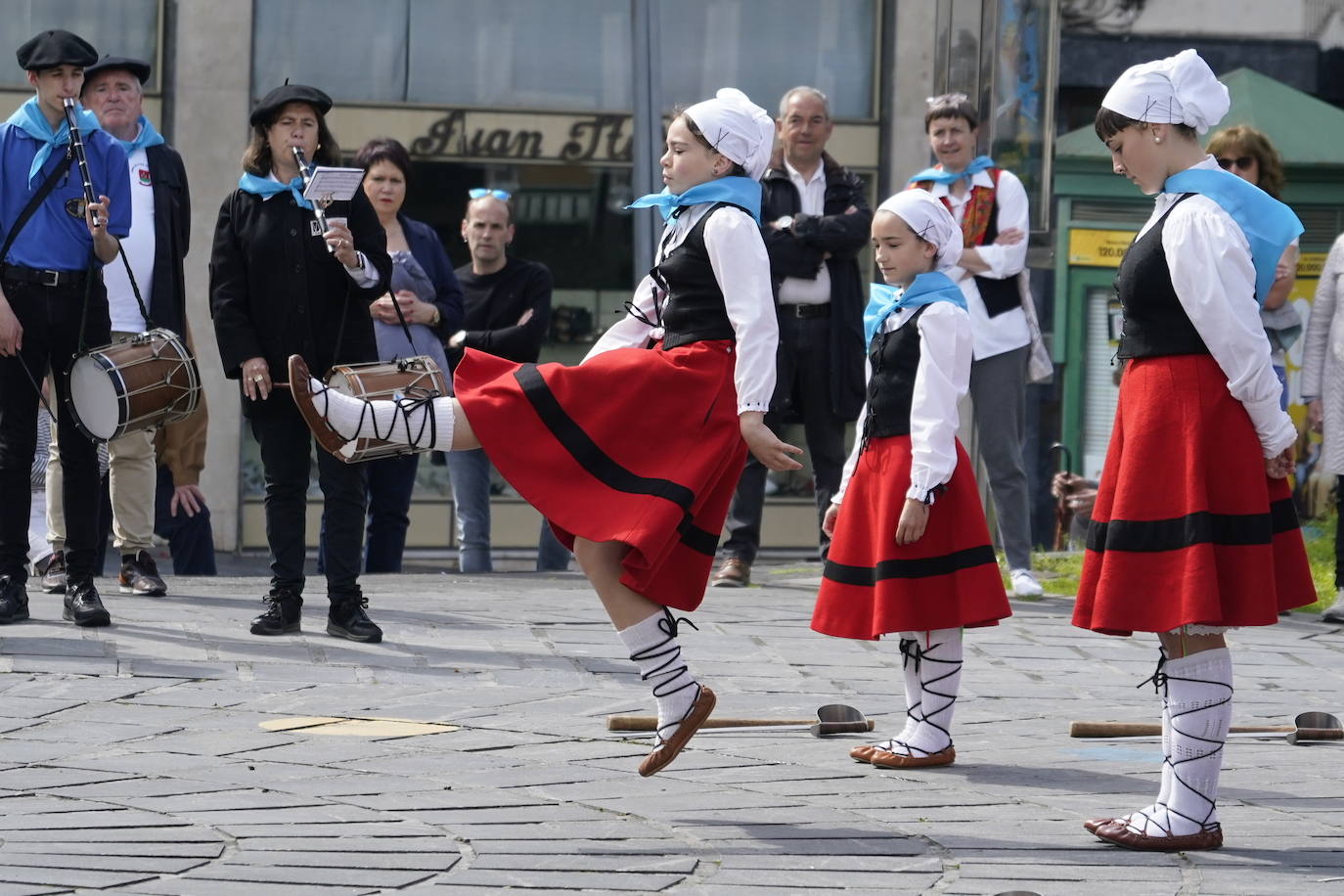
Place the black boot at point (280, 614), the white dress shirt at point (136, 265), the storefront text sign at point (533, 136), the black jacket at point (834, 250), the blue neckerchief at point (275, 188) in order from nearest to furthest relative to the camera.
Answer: the blue neckerchief at point (275, 188)
the black boot at point (280, 614)
the white dress shirt at point (136, 265)
the black jacket at point (834, 250)
the storefront text sign at point (533, 136)

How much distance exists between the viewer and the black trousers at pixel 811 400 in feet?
31.6

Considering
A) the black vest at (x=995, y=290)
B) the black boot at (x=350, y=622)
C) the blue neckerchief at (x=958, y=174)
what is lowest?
the black boot at (x=350, y=622)

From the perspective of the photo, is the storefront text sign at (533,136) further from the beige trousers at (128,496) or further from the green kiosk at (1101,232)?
the beige trousers at (128,496)

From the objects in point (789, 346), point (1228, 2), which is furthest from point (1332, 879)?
point (1228, 2)

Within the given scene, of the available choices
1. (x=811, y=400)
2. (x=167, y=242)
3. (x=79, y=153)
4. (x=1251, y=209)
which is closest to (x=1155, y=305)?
(x=1251, y=209)

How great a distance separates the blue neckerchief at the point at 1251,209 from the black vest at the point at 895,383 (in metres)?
1.27

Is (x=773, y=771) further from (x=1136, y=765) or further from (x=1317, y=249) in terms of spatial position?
(x=1317, y=249)

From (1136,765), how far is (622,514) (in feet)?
5.81

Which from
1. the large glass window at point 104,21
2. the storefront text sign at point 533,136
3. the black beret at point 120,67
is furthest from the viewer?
the storefront text sign at point 533,136

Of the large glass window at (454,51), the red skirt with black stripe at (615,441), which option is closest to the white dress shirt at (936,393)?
the red skirt with black stripe at (615,441)

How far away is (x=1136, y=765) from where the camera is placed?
5844 mm

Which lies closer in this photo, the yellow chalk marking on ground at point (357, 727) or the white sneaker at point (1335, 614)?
the yellow chalk marking on ground at point (357, 727)

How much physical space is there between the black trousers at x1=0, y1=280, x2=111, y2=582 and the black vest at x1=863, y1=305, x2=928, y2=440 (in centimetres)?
319

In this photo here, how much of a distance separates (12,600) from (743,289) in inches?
145
